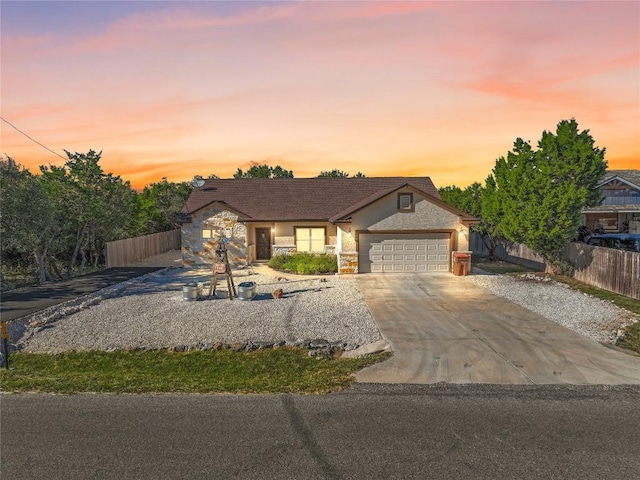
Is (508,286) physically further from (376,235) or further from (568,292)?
(376,235)

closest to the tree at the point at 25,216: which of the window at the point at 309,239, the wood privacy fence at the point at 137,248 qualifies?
the wood privacy fence at the point at 137,248

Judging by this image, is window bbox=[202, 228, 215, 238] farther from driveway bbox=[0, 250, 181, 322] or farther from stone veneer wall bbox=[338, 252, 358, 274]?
stone veneer wall bbox=[338, 252, 358, 274]

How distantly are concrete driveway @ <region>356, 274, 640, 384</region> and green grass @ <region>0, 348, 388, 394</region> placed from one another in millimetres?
1174

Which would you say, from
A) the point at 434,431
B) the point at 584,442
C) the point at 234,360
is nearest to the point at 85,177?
the point at 234,360

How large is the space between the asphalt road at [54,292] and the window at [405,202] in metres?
15.7

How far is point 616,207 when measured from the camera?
40.4 meters

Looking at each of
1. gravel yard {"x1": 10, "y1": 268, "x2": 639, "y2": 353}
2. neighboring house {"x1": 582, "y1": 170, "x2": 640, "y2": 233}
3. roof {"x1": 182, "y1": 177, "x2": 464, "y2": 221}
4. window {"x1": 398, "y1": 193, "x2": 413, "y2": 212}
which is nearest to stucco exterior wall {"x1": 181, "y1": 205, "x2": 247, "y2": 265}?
roof {"x1": 182, "y1": 177, "x2": 464, "y2": 221}

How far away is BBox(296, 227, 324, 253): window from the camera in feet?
93.8

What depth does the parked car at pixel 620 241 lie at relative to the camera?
27.0 meters

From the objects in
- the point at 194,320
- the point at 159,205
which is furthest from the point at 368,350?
the point at 159,205

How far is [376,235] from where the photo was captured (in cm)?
2392

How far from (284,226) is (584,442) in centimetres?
2333

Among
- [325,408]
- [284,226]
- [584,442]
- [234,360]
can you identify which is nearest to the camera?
[584,442]

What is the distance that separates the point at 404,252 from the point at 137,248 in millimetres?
20605
